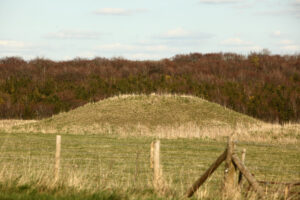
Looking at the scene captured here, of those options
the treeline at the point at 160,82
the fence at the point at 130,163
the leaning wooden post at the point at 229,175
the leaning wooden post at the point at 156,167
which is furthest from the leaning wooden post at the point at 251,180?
the treeline at the point at 160,82

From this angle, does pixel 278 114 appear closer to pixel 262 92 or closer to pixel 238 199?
pixel 262 92

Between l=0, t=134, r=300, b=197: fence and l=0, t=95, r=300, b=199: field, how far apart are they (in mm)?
40

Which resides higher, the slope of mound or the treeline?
the treeline

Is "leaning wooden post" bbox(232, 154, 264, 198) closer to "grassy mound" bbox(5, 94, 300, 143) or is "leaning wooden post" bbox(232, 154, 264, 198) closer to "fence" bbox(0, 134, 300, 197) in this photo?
"fence" bbox(0, 134, 300, 197)

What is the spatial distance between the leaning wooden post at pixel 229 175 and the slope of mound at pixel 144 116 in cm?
3598

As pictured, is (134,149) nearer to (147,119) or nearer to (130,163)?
(130,163)

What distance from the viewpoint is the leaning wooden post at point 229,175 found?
11508 mm

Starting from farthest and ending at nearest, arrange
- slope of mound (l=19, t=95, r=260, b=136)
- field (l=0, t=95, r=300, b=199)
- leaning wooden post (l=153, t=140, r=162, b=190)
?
slope of mound (l=19, t=95, r=260, b=136)
leaning wooden post (l=153, t=140, r=162, b=190)
field (l=0, t=95, r=300, b=199)

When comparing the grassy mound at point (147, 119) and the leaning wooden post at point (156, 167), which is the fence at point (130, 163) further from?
the grassy mound at point (147, 119)

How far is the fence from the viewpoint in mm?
15719

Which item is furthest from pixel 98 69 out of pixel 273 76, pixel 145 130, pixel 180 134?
pixel 180 134

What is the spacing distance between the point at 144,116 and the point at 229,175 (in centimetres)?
4155

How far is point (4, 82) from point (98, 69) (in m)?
22.7

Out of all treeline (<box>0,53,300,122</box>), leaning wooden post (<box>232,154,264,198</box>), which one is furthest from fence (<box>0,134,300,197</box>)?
treeline (<box>0,53,300,122</box>)
